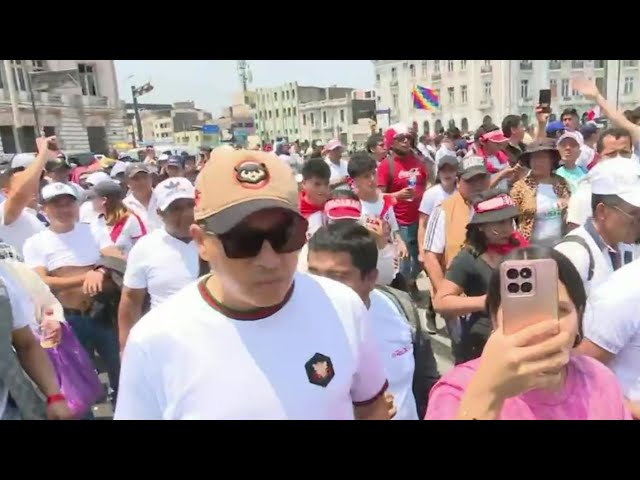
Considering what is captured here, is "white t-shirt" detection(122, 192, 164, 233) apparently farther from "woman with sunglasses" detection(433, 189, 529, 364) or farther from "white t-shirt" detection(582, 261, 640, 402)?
"white t-shirt" detection(582, 261, 640, 402)

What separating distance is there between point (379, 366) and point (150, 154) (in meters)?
11.6

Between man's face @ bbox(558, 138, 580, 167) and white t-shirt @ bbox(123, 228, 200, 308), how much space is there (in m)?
3.37

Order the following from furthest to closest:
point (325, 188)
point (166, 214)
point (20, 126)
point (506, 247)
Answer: point (20, 126)
point (325, 188)
point (166, 214)
point (506, 247)

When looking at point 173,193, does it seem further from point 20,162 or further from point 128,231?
point 20,162

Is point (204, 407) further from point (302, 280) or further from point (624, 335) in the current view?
point (624, 335)

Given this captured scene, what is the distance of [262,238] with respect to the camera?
1.29 meters

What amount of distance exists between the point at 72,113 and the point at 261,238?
49448mm

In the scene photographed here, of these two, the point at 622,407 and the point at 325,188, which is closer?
the point at 622,407

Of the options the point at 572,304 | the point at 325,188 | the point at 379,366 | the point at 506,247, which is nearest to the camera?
the point at 572,304

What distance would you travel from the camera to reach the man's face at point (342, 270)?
2102 mm

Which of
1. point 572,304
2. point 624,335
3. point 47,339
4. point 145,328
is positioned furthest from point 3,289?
point 624,335

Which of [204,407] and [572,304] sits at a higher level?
[572,304]

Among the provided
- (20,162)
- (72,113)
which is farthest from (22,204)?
(72,113)

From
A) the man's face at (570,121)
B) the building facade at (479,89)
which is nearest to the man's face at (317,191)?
the man's face at (570,121)
